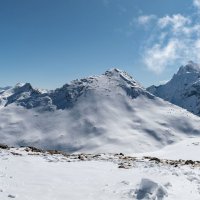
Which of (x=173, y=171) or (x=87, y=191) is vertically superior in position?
(x=173, y=171)

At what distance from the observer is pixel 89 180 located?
2594 cm

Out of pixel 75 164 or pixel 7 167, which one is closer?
pixel 7 167

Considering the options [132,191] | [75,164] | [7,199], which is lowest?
[7,199]

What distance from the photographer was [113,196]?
2238 centimetres

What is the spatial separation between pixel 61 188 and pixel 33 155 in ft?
43.1

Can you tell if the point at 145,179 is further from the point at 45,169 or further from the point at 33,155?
the point at 33,155

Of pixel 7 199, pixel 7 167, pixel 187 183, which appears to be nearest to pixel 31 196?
pixel 7 199

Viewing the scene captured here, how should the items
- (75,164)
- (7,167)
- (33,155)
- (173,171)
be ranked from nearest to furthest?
(7,167) → (173,171) → (75,164) → (33,155)

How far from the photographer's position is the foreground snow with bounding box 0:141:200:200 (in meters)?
22.1

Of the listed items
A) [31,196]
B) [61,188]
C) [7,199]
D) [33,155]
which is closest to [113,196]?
[61,188]

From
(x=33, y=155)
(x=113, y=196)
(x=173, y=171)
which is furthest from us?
(x=33, y=155)

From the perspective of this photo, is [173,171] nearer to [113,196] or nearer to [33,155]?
[113,196]

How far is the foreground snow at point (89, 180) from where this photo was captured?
22.1m

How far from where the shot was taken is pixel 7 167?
91.8 ft
